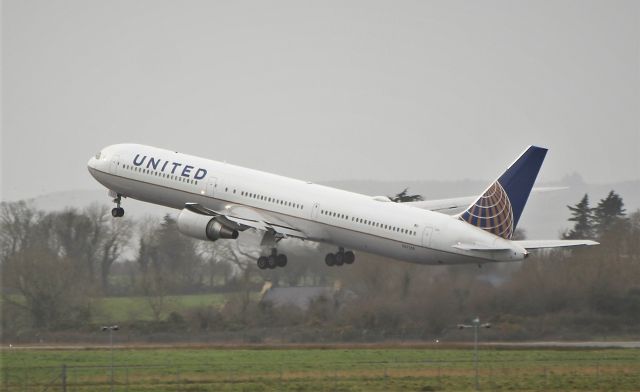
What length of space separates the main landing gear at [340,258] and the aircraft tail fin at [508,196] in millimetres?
11485

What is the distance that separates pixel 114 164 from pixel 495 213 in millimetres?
25353

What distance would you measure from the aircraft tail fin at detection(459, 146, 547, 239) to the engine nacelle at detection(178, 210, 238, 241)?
1430 centimetres

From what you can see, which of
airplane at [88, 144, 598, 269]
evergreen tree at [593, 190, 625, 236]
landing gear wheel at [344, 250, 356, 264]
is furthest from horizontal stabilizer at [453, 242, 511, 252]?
evergreen tree at [593, 190, 625, 236]

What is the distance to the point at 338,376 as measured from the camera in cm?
7081

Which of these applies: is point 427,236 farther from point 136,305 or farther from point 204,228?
point 136,305

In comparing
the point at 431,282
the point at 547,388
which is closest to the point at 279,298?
the point at 431,282

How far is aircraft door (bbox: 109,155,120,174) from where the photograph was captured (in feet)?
297

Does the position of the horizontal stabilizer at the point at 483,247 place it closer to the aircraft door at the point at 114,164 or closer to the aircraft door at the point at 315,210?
the aircraft door at the point at 315,210

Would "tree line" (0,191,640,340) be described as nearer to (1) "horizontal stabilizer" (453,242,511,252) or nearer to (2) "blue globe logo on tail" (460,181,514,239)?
(2) "blue globe logo on tail" (460,181,514,239)

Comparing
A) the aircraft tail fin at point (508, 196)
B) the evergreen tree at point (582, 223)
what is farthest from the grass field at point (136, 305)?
the aircraft tail fin at point (508, 196)

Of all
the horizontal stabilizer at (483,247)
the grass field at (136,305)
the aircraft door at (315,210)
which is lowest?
the grass field at (136,305)

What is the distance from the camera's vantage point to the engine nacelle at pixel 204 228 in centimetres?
8356

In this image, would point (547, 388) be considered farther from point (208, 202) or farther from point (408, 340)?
point (208, 202)

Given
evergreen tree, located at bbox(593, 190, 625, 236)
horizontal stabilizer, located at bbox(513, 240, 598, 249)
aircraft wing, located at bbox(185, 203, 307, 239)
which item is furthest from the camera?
evergreen tree, located at bbox(593, 190, 625, 236)
